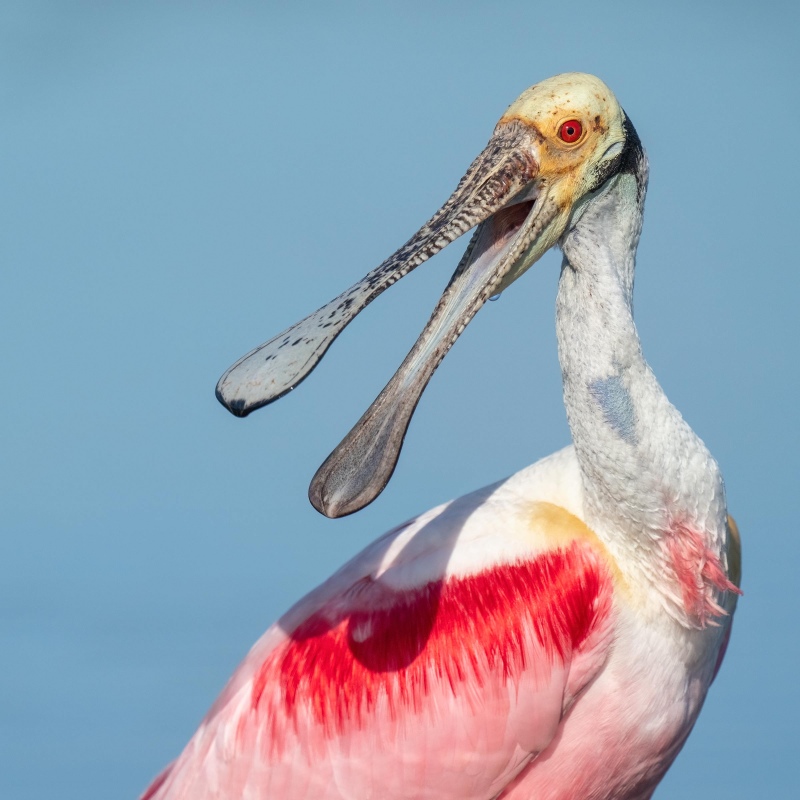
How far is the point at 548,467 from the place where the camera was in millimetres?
4219

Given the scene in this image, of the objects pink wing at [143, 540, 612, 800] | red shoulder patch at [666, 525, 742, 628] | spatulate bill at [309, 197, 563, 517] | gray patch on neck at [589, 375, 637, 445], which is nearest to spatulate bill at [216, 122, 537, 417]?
spatulate bill at [309, 197, 563, 517]

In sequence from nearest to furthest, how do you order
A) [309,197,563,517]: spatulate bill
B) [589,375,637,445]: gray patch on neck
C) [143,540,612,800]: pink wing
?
[309,197,563,517]: spatulate bill, [589,375,637,445]: gray patch on neck, [143,540,612,800]: pink wing

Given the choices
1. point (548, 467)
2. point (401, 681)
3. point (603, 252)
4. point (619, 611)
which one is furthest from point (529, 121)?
point (401, 681)

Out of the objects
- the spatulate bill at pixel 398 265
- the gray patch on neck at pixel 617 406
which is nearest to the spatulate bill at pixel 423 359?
the spatulate bill at pixel 398 265

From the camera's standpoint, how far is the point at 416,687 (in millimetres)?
4027

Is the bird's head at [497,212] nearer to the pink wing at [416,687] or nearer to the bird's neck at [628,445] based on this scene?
the bird's neck at [628,445]

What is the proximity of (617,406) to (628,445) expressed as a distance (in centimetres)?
11

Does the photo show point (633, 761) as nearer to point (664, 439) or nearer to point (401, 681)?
point (401, 681)

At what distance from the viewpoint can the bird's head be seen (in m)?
3.66

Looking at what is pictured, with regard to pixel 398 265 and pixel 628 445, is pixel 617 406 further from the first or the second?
pixel 398 265

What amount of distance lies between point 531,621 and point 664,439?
62 cm

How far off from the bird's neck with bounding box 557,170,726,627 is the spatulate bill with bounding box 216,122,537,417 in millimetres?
266

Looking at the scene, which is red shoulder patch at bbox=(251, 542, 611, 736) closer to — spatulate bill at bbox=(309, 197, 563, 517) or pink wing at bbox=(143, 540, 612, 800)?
pink wing at bbox=(143, 540, 612, 800)

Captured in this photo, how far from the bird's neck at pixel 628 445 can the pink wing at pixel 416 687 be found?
0.50 feet
